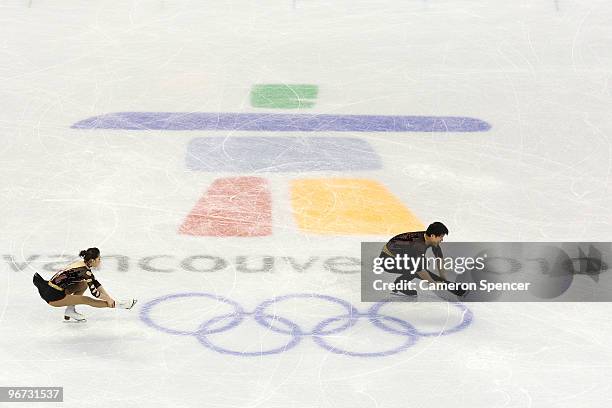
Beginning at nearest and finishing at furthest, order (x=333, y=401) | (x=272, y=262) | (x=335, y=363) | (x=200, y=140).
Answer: (x=333, y=401) → (x=335, y=363) → (x=272, y=262) → (x=200, y=140)

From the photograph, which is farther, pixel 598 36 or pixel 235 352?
pixel 598 36

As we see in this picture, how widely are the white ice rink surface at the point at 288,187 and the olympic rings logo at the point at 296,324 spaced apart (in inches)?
1.4

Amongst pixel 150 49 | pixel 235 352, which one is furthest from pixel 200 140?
pixel 235 352

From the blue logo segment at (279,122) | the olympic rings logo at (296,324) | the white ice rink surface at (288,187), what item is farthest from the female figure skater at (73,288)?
the blue logo segment at (279,122)

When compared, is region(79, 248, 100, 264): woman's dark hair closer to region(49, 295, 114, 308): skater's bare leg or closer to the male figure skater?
region(49, 295, 114, 308): skater's bare leg

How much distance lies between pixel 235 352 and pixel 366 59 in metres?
9.03

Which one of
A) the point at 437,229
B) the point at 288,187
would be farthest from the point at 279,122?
the point at 437,229

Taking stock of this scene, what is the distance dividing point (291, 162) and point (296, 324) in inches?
185

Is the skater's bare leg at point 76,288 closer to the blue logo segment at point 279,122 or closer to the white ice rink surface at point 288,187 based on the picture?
the white ice rink surface at point 288,187

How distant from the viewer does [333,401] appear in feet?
23.0

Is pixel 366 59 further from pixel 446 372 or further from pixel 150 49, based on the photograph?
pixel 446 372

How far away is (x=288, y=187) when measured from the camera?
11789mm

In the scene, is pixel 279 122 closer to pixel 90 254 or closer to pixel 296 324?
pixel 296 324

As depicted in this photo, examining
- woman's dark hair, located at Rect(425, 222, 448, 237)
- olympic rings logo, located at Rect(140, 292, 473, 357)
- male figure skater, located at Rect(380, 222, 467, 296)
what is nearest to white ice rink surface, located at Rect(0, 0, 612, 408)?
olympic rings logo, located at Rect(140, 292, 473, 357)
